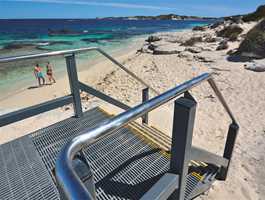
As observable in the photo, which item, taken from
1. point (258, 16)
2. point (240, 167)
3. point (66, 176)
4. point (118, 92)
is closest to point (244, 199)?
point (240, 167)

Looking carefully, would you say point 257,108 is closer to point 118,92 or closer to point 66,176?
point 118,92

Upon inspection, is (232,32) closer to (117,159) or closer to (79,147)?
(117,159)

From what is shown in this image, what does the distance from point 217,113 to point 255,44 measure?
6.64m

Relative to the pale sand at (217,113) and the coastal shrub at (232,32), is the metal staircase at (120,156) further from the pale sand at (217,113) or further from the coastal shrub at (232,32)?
Answer: the coastal shrub at (232,32)

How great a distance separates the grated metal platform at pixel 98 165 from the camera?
6.25 ft

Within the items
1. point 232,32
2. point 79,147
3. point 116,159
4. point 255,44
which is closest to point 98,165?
point 116,159

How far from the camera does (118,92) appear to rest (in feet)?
20.7

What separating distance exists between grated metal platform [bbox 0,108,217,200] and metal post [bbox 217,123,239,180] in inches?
16.7

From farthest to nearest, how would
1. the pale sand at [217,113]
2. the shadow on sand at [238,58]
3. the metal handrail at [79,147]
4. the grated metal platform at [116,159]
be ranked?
the shadow on sand at [238,58] < the pale sand at [217,113] < the grated metal platform at [116,159] < the metal handrail at [79,147]

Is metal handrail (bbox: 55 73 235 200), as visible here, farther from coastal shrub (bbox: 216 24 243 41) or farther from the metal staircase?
coastal shrub (bbox: 216 24 243 41)

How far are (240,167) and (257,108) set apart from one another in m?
2.30

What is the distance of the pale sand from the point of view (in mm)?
2568

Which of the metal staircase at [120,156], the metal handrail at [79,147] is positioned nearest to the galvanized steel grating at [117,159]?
the metal staircase at [120,156]

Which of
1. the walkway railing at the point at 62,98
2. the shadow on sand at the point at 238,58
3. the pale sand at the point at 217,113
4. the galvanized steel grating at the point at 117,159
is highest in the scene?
the walkway railing at the point at 62,98
